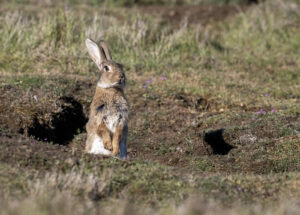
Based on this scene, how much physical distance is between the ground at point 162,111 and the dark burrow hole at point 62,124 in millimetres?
20

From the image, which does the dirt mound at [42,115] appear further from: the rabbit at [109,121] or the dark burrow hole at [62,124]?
the rabbit at [109,121]

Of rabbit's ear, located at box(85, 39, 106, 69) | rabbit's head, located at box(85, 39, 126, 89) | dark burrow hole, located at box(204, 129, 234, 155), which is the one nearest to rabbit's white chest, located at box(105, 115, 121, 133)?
rabbit's head, located at box(85, 39, 126, 89)

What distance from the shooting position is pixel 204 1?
1972 cm

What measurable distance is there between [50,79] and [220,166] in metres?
3.89

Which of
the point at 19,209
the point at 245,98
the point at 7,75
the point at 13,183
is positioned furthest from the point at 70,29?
the point at 19,209

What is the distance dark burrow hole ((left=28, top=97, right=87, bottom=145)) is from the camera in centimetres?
918

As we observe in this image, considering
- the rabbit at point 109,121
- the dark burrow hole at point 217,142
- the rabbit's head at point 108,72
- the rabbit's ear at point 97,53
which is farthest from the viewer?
the dark burrow hole at point 217,142

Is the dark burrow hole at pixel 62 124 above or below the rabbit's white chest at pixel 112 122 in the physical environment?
below

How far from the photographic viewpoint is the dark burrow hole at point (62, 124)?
9.18 metres

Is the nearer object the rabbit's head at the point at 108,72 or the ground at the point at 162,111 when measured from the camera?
the ground at the point at 162,111

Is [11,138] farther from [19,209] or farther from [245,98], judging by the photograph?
[245,98]

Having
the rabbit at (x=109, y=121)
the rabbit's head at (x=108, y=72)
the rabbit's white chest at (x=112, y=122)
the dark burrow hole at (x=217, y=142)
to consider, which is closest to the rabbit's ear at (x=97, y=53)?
the rabbit's head at (x=108, y=72)

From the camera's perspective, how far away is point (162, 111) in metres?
10.2

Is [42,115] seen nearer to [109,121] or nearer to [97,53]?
[97,53]
